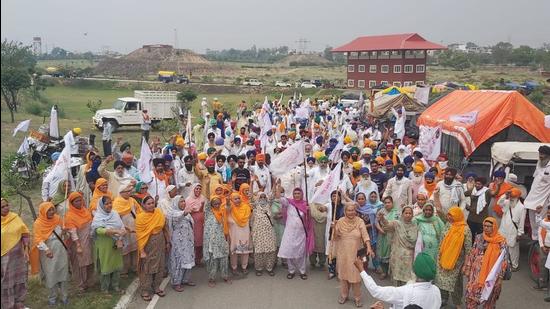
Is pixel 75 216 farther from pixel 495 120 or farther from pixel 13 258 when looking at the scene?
pixel 495 120

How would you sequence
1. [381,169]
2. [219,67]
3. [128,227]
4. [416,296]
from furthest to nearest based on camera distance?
[219,67] < [381,169] < [128,227] < [416,296]

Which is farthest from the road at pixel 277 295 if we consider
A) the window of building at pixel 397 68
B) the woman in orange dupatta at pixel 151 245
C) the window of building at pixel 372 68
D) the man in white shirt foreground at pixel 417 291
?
the window of building at pixel 372 68

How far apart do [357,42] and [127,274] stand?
4731cm

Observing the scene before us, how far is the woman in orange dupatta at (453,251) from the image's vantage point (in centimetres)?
568

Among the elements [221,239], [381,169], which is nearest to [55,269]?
[221,239]

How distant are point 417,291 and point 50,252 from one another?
4037 millimetres

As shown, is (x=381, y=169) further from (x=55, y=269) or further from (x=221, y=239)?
(x=55, y=269)

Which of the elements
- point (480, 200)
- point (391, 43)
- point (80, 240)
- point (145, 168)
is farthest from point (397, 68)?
point (80, 240)

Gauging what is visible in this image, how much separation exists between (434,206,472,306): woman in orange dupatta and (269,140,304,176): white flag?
267cm

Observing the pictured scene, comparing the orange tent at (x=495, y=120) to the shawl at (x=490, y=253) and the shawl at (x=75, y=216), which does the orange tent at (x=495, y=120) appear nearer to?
the shawl at (x=490, y=253)

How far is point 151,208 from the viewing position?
6105 mm

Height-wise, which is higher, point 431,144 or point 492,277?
point 431,144

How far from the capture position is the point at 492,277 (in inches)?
205

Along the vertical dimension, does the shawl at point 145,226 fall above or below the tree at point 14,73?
below
